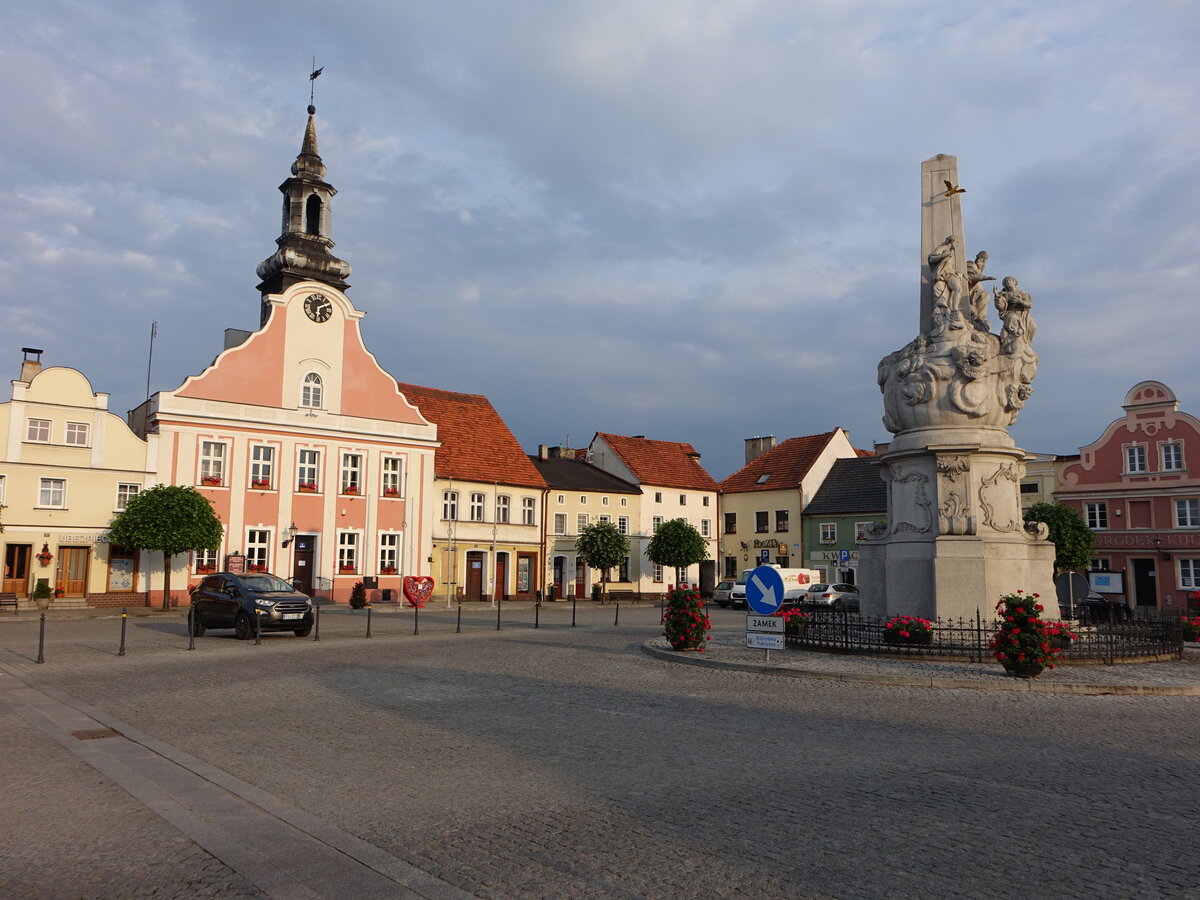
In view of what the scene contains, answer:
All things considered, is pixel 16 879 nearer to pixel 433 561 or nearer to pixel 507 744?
pixel 507 744

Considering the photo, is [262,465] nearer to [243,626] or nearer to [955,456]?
[243,626]

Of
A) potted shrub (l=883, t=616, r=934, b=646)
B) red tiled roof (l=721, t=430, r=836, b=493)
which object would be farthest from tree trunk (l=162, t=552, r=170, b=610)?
red tiled roof (l=721, t=430, r=836, b=493)

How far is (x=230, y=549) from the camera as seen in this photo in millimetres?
40344

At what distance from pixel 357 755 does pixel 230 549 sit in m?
34.9

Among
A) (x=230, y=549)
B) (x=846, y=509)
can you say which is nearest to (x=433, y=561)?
(x=230, y=549)

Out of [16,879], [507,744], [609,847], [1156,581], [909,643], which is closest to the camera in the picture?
[16,879]

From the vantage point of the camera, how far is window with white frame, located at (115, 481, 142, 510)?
3834cm

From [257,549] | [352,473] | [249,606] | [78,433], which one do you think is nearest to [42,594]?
[78,433]

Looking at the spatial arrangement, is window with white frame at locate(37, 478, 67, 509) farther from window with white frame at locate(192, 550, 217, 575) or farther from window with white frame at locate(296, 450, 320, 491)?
window with white frame at locate(296, 450, 320, 491)

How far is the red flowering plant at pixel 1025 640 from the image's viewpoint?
1388 cm

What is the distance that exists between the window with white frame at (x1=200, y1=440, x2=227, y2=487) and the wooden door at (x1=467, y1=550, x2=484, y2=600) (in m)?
14.0

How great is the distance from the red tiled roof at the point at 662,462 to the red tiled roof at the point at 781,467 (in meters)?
2.43

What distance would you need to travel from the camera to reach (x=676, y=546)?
54844 mm

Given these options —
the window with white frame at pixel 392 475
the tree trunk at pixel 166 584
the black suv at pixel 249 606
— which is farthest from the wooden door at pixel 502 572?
the black suv at pixel 249 606
